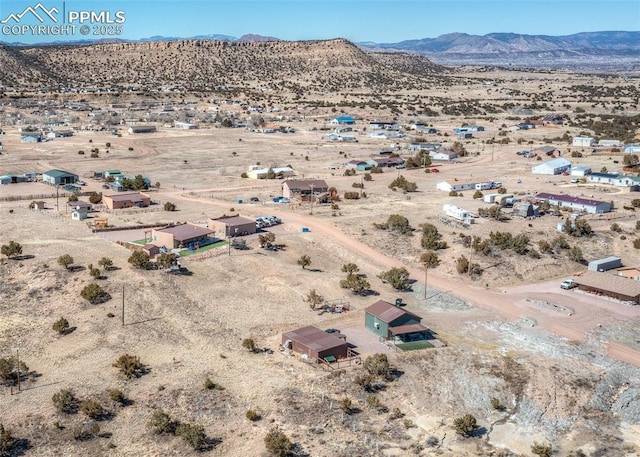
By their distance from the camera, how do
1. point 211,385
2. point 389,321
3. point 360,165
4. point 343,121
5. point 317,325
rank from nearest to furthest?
point 211,385, point 389,321, point 317,325, point 360,165, point 343,121

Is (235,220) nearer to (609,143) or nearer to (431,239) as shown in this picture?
(431,239)

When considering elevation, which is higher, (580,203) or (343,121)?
(343,121)

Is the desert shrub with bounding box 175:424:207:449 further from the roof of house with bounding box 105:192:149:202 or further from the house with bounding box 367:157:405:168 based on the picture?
the house with bounding box 367:157:405:168

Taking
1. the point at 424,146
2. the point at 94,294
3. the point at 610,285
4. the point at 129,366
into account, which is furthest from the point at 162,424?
the point at 424,146

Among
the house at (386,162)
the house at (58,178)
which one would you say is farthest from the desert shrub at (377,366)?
the house at (386,162)

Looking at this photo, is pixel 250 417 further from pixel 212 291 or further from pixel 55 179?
pixel 55 179

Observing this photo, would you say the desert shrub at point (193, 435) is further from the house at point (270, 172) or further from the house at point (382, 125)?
the house at point (382, 125)
